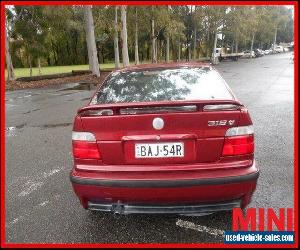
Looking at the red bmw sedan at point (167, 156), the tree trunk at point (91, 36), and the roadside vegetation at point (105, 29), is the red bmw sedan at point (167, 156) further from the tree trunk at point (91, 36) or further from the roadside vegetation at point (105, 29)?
the tree trunk at point (91, 36)

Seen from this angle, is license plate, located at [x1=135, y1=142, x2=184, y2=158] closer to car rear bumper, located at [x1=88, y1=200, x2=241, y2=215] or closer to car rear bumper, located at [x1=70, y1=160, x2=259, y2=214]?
car rear bumper, located at [x1=70, y1=160, x2=259, y2=214]

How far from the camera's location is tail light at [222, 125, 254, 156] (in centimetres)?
287

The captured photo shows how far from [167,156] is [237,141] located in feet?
2.03

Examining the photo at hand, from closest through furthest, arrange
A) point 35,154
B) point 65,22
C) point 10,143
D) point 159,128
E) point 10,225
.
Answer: point 159,128
point 10,225
point 35,154
point 10,143
point 65,22

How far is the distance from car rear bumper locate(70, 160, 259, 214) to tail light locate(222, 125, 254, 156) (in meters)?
0.16

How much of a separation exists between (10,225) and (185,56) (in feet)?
155

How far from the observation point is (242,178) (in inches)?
111

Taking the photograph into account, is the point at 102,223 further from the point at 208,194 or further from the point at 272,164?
the point at 272,164

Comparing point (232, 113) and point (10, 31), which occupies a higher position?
point (10, 31)

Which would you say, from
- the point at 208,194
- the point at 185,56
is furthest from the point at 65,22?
the point at 185,56

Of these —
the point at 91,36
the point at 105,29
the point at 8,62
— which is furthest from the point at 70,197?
the point at 105,29

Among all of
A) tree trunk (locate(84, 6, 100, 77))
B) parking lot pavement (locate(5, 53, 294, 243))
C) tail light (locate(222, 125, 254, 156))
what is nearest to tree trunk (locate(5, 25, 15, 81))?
tree trunk (locate(84, 6, 100, 77))

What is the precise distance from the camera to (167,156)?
2.85 m

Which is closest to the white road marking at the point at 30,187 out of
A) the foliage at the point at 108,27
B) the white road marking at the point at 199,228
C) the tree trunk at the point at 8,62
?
the white road marking at the point at 199,228
